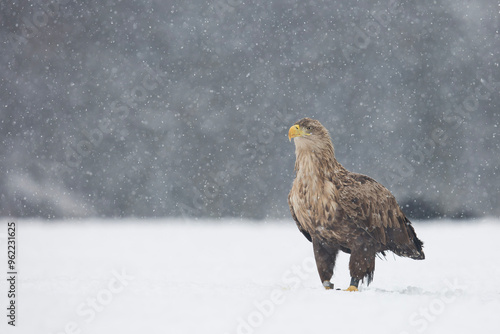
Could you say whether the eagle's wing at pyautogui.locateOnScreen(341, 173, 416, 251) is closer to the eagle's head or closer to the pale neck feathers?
the pale neck feathers

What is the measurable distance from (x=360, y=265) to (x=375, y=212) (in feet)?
2.04

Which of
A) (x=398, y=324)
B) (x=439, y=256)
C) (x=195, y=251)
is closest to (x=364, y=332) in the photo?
(x=398, y=324)

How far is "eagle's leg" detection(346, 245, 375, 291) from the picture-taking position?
603 cm

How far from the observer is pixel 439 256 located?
953 centimetres

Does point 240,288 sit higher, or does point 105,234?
point 105,234

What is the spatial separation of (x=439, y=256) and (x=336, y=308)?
513 cm

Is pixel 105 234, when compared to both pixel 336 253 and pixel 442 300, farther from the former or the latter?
pixel 442 300

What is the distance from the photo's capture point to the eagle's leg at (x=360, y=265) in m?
6.03

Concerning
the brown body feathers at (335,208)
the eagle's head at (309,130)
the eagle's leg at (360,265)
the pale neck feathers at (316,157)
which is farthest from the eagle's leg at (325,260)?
the eagle's head at (309,130)

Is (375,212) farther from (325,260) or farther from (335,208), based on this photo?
(325,260)

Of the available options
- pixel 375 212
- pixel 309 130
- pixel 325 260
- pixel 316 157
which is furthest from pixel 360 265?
pixel 309 130

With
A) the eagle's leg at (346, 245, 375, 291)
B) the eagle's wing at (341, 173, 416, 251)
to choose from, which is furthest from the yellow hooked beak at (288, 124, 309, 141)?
the eagle's leg at (346, 245, 375, 291)

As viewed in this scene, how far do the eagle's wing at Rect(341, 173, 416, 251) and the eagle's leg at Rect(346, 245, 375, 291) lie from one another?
222 mm

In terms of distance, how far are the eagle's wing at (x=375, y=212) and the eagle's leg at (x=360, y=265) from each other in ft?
0.73
